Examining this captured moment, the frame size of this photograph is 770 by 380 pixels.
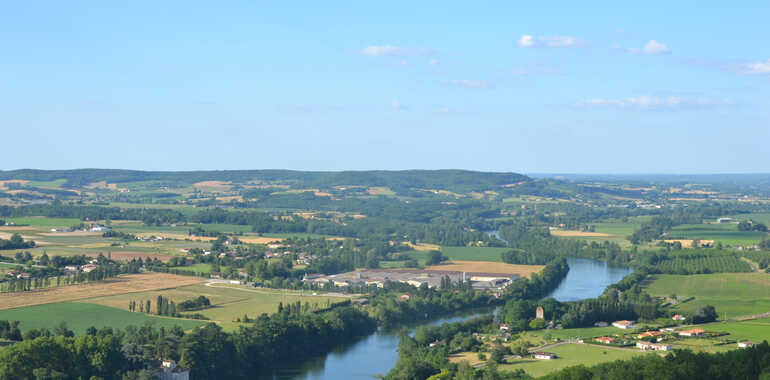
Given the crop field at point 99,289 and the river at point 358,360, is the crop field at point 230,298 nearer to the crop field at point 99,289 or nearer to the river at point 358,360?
the crop field at point 99,289

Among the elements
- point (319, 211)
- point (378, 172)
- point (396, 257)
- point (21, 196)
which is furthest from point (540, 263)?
point (378, 172)

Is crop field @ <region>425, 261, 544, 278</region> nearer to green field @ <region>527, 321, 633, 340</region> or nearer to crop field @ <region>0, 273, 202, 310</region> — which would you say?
crop field @ <region>0, 273, 202, 310</region>

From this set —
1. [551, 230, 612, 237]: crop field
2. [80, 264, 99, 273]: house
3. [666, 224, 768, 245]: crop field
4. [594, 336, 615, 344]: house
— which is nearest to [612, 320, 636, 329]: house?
[594, 336, 615, 344]: house

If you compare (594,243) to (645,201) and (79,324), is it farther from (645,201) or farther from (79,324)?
(645,201)

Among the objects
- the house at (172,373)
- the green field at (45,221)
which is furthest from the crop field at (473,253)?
the house at (172,373)

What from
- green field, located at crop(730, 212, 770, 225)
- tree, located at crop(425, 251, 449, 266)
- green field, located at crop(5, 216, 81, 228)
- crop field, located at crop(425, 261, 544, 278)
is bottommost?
crop field, located at crop(425, 261, 544, 278)

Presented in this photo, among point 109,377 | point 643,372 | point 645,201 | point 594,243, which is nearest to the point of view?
point 643,372
